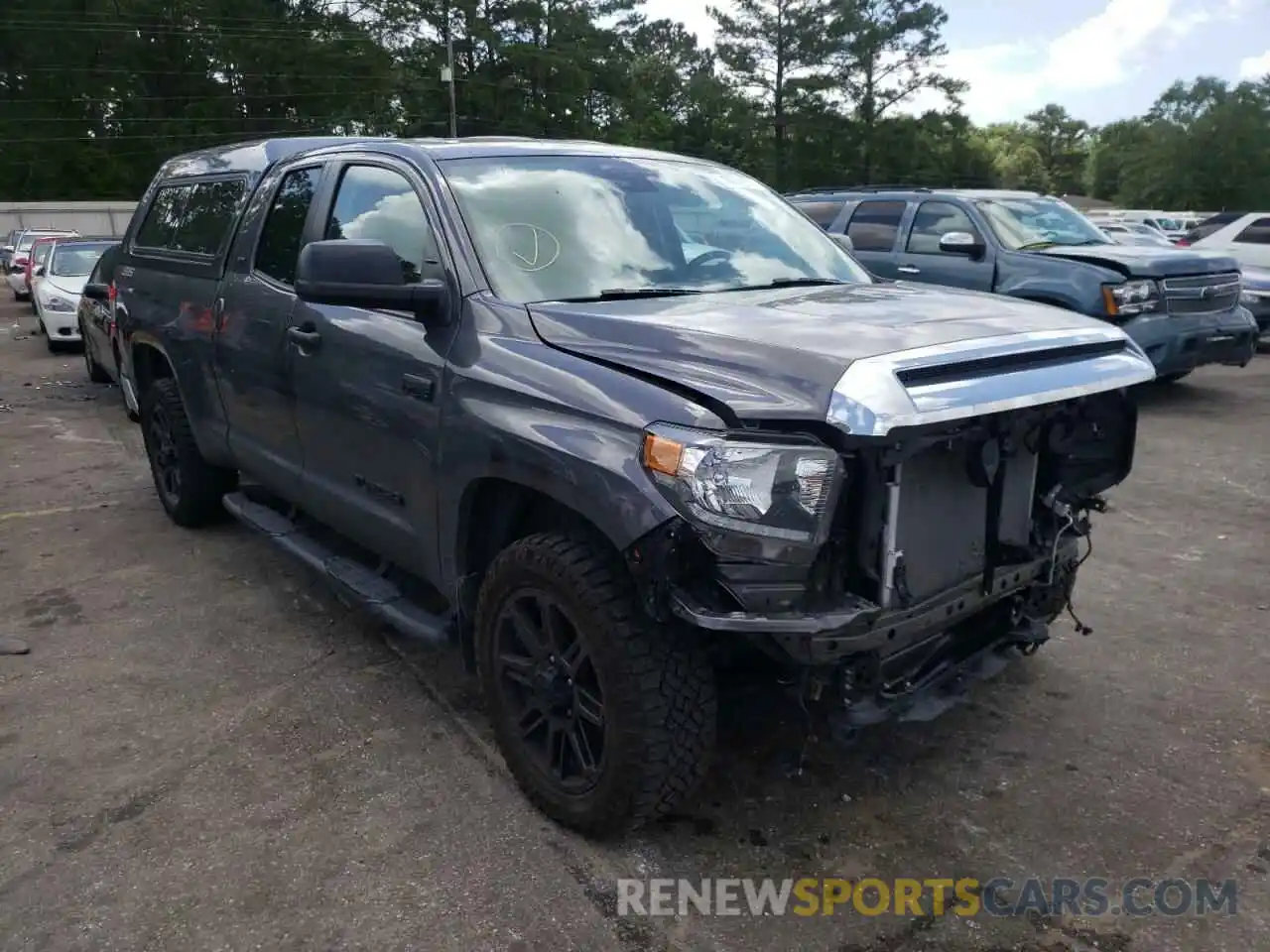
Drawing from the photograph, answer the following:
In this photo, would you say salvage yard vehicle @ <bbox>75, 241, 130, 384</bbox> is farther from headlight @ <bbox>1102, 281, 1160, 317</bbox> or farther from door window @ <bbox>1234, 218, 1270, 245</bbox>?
door window @ <bbox>1234, 218, 1270, 245</bbox>

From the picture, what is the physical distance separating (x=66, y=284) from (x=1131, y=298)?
13.1 m

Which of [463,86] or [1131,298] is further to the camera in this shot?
[463,86]

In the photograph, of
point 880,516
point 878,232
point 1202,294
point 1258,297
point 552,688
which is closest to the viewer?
point 880,516

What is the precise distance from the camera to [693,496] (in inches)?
99.8

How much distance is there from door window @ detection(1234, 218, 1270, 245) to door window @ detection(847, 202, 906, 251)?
24.6 ft

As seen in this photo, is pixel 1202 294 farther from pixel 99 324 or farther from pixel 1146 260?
pixel 99 324

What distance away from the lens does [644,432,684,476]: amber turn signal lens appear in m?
2.56

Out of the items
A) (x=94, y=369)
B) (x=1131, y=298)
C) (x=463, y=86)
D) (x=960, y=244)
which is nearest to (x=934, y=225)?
(x=960, y=244)

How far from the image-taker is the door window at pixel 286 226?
436 centimetres

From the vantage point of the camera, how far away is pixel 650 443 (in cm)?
262

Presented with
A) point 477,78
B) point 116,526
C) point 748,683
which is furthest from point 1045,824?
point 477,78

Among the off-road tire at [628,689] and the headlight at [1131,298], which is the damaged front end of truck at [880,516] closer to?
the off-road tire at [628,689]

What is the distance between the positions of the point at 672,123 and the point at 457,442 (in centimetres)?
5884

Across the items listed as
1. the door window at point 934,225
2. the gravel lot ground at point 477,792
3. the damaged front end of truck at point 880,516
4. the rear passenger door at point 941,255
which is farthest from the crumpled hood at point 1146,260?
the damaged front end of truck at point 880,516
